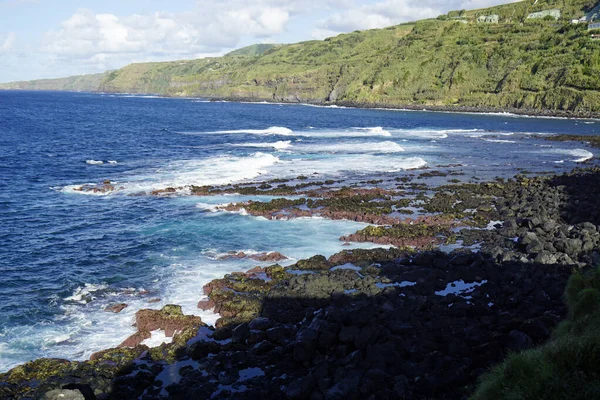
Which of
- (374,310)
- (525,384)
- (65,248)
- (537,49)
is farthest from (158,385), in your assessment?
(537,49)

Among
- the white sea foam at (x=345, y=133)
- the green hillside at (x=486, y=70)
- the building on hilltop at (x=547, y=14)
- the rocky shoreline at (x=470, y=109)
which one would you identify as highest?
the building on hilltop at (x=547, y=14)

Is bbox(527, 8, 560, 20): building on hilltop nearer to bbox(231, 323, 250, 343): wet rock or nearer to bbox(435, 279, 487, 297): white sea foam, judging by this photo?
bbox(435, 279, 487, 297): white sea foam

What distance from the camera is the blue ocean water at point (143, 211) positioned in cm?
1869

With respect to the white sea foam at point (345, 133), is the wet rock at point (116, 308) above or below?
below

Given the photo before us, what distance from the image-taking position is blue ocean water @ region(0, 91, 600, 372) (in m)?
18.7

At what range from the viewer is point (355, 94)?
594 feet

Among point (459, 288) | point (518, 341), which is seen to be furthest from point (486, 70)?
point (518, 341)

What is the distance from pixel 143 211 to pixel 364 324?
21818 mm

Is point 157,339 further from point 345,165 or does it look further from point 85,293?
point 345,165

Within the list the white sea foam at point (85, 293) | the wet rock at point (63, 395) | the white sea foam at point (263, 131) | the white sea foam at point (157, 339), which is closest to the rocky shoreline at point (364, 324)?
the wet rock at point (63, 395)

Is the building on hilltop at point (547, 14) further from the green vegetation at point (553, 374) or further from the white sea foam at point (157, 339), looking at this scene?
the green vegetation at point (553, 374)

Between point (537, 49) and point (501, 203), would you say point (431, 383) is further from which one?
point (537, 49)

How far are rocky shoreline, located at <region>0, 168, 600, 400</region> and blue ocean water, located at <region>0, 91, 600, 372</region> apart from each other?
161 centimetres

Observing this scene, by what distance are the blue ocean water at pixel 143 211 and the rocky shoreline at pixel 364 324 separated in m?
1.61
